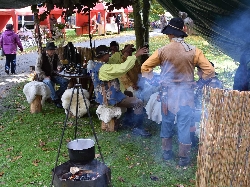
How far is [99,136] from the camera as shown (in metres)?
6.75

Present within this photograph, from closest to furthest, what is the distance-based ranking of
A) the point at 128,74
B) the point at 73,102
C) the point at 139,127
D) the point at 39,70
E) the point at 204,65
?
the point at 204,65 → the point at 139,127 → the point at 128,74 → the point at 73,102 → the point at 39,70

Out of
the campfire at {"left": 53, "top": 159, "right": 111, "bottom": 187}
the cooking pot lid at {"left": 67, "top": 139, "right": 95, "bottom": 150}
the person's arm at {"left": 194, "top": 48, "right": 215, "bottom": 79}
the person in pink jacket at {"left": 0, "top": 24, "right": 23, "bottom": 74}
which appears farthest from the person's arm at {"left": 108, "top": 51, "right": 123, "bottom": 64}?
the person in pink jacket at {"left": 0, "top": 24, "right": 23, "bottom": 74}

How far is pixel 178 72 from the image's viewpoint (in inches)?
197

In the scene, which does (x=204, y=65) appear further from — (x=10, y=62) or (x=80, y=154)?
(x=10, y=62)

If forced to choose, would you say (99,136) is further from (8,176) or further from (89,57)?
(89,57)

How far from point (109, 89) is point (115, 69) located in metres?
0.58

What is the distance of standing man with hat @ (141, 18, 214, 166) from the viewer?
4.94 m

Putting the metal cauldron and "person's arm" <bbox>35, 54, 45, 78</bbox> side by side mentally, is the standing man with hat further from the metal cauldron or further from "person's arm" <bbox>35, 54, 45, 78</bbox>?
"person's arm" <bbox>35, 54, 45, 78</bbox>

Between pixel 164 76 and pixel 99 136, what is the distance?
7.33 feet

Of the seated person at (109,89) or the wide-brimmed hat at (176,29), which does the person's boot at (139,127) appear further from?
the wide-brimmed hat at (176,29)

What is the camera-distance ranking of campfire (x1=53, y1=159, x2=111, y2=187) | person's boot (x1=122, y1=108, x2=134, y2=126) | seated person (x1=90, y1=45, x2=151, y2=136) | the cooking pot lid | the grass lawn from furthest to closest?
person's boot (x1=122, y1=108, x2=134, y2=126), seated person (x1=90, y1=45, x2=151, y2=136), the grass lawn, the cooking pot lid, campfire (x1=53, y1=159, x2=111, y2=187)

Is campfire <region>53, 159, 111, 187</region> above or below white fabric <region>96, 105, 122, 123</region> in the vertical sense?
below

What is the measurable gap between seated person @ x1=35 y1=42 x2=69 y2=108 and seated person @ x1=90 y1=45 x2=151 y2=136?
1884mm

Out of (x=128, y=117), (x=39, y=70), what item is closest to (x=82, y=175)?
(x=128, y=117)
